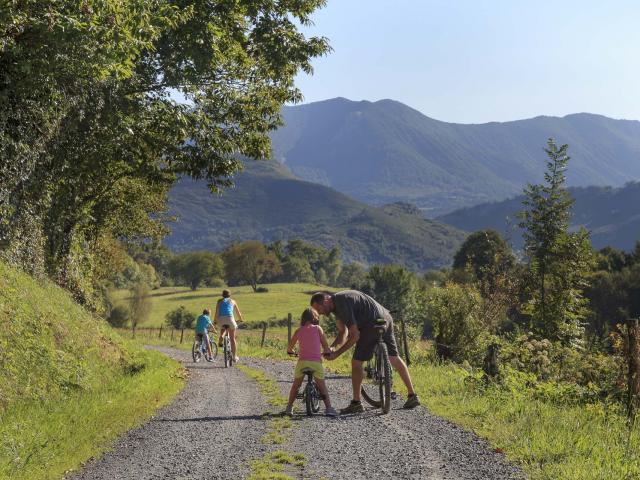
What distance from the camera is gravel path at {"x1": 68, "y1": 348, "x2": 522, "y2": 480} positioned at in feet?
24.3

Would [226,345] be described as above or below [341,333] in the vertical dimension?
below

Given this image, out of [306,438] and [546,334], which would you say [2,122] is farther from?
[546,334]

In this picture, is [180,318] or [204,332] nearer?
[204,332]

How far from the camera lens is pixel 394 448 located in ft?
27.9

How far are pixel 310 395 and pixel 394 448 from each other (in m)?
2.91

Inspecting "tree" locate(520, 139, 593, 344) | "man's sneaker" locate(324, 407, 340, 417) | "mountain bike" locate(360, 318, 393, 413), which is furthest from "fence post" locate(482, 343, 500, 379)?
"tree" locate(520, 139, 593, 344)

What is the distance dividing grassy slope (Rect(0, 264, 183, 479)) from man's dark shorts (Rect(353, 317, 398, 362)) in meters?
3.90

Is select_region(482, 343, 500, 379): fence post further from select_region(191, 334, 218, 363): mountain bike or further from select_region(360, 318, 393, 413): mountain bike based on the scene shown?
select_region(191, 334, 218, 363): mountain bike

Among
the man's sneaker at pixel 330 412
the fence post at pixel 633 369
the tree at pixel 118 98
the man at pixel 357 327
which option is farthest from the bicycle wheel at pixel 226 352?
the fence post at pixel 633 369

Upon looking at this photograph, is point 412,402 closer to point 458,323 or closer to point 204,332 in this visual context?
point 204,332

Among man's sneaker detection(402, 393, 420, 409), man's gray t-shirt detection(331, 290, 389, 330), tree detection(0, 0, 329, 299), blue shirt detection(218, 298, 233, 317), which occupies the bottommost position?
man's sneaker detection(402, 393, 420, 409)

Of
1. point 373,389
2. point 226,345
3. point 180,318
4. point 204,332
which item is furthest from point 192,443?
point 180,318

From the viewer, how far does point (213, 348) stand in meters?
24.8

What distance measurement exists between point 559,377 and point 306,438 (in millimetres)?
8912
